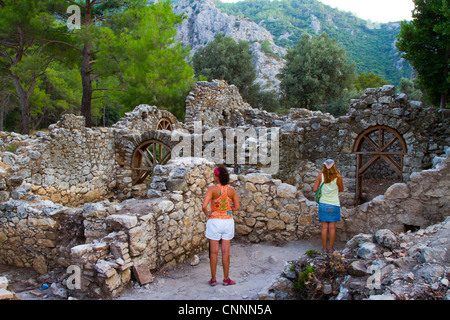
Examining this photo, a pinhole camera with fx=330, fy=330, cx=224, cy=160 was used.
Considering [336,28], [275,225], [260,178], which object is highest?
[336,28]

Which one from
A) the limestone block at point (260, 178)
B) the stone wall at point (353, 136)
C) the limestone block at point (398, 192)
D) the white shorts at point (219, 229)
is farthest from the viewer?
the stone wall at point (353, 136)

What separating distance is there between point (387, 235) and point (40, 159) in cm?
840

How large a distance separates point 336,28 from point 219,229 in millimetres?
73221

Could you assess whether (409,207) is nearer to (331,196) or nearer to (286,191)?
(331,196)

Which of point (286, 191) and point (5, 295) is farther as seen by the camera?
point (286, 191)

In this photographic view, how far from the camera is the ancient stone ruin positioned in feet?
15.0

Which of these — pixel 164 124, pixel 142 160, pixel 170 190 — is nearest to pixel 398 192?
pixel 170 190

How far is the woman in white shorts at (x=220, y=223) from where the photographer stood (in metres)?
4.34

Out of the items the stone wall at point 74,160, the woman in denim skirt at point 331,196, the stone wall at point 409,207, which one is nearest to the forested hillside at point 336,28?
the stone wall at point 74,160

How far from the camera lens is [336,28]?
67938mm

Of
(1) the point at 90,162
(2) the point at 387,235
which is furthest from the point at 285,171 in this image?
(1) the point at 90,162

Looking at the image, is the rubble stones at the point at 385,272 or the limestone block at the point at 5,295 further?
the limestone block at the point at 5,295

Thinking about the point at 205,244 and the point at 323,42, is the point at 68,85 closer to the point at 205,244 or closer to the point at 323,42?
the point at 323,42

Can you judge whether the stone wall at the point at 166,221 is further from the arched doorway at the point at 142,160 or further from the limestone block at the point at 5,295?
the arched doorway at the point at 142,160
